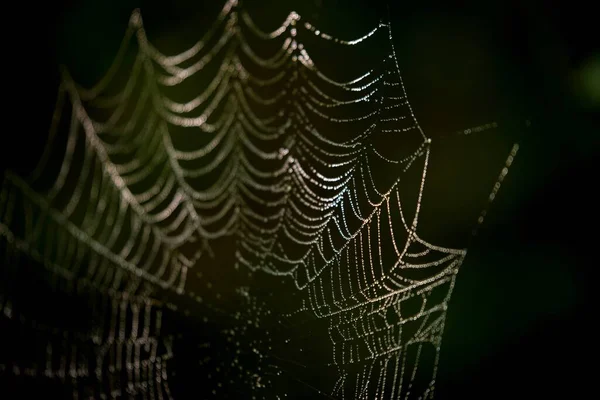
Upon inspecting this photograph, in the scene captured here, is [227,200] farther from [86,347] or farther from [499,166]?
[499,166]

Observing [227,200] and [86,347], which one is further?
[227,200]

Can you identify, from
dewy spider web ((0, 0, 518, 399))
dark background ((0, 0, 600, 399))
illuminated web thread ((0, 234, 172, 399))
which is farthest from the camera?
dark background ((0, 0, 600, 399))

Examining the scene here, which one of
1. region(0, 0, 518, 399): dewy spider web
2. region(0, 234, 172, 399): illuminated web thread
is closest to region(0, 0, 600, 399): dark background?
region(0, 0, 518, 399): dewy spider web

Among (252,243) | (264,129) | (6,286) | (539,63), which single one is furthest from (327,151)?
(6,286)

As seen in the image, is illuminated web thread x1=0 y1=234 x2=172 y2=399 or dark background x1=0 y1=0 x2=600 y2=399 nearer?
illuminated web thread x1=0 y1=234 x2=172 y2=399

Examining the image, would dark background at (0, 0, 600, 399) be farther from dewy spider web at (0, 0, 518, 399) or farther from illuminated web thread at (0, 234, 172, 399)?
illuminated web thread at (0, 234, 172, 399)

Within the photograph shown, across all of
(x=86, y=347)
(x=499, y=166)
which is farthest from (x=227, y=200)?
(x=499, y=166)
